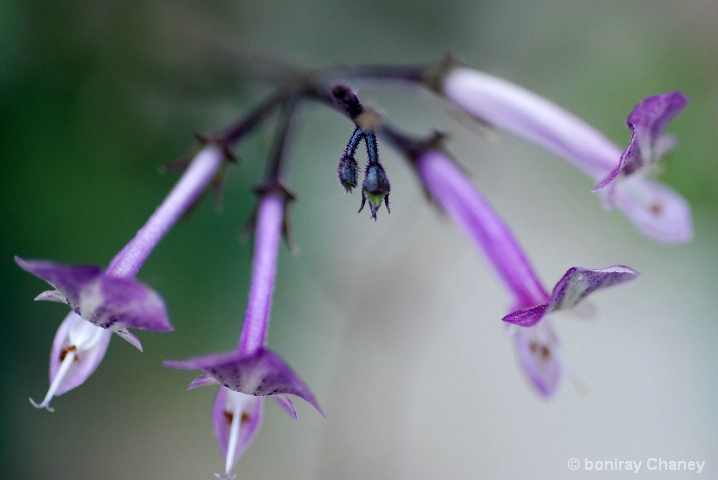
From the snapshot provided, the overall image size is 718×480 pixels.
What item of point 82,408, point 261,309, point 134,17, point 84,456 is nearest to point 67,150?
point 134,17

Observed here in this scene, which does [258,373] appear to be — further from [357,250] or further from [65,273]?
[357,250]

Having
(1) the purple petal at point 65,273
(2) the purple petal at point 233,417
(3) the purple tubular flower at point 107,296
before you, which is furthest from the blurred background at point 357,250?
(1) the purple petal at point 65,273

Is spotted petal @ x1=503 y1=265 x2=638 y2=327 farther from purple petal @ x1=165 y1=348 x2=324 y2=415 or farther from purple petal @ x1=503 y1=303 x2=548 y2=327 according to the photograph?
purple petal @ x1=165 y1=348 x2=324 y2=415

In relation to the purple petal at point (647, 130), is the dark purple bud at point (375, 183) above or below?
below

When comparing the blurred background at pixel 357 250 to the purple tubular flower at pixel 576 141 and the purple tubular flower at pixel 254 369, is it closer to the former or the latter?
the purple tubular flower at pixel 576 141

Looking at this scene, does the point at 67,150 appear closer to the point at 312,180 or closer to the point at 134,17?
the point at 134,17

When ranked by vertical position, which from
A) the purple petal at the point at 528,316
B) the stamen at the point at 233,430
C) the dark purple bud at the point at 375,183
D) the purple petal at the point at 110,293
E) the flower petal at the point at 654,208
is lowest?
the stamen at the point at 233,430
